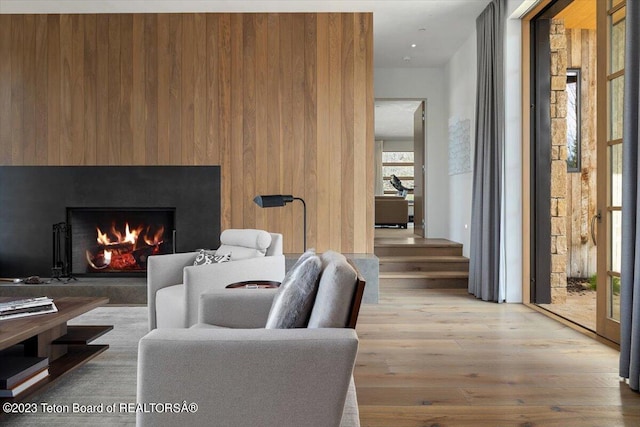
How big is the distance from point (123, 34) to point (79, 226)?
6.99 feet

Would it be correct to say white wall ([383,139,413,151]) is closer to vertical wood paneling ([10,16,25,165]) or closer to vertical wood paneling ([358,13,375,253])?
vertical wood paneling ([358,13,375,253])

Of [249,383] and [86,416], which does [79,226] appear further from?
[249,383]

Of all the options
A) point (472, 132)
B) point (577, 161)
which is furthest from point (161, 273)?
point (577, 161)

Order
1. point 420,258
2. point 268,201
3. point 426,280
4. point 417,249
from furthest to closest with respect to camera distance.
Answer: point 417,249, point 420,258, point 426,280, point 268,201

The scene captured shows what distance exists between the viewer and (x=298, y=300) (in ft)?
6.30

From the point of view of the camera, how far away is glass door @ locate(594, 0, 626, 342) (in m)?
3.51

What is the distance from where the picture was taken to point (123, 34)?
5570mm

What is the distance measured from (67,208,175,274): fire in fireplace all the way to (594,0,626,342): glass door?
4.11 m

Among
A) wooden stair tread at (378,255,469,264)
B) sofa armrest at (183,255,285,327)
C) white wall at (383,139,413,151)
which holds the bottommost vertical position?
wooden stair tread at (378,255,469,264)

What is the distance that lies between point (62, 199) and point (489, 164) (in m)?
4.57

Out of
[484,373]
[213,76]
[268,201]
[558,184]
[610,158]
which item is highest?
[213,76]

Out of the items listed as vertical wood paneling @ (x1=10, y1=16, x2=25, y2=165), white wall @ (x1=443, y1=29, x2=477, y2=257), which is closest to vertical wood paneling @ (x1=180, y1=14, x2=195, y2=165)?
vertical wood paneling @ (x1=10, y1=16, x2=25, y2=165)

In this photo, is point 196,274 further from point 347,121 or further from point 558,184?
point 558,184

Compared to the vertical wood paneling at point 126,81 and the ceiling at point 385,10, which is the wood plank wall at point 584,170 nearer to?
the ceiling at point 385,10
